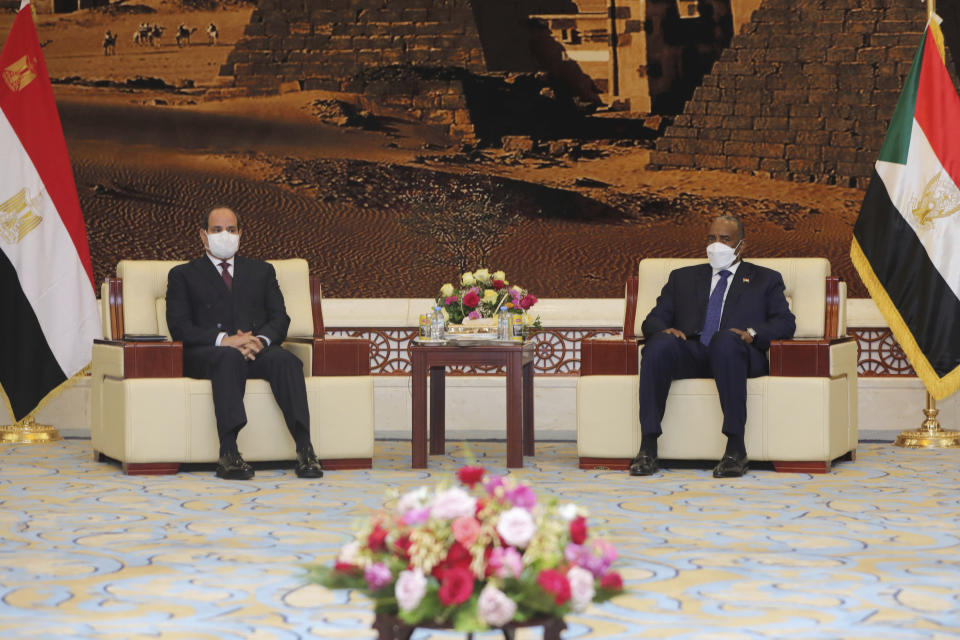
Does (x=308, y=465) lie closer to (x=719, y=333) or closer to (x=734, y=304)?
(x=719, y=333)

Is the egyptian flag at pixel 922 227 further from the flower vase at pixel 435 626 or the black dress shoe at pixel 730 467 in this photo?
the flower vase at pixel 435 626

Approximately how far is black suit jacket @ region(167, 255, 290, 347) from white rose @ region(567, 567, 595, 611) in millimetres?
4284

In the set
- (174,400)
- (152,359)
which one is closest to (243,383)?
(174,400)

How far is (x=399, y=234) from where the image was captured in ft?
27.5

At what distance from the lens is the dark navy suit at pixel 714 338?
5.85 m

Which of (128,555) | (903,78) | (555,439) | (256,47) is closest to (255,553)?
(128,555)

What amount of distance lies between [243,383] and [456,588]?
13.2ft

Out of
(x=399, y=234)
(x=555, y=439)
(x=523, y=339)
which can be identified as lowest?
(x=555, y=439)

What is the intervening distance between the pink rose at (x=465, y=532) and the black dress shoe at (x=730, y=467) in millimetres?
3897

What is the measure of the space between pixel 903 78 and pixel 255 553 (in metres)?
5.90

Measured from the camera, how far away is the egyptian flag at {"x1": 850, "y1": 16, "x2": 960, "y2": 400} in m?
6.93

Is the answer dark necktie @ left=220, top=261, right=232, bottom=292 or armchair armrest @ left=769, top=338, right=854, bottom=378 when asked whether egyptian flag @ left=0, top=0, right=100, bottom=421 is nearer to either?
dark necktie @ left=220, top=261, right=232, bottom=292

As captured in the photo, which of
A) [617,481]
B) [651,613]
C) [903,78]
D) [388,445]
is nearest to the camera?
[651,613]

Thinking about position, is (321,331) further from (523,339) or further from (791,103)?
(791,103)
